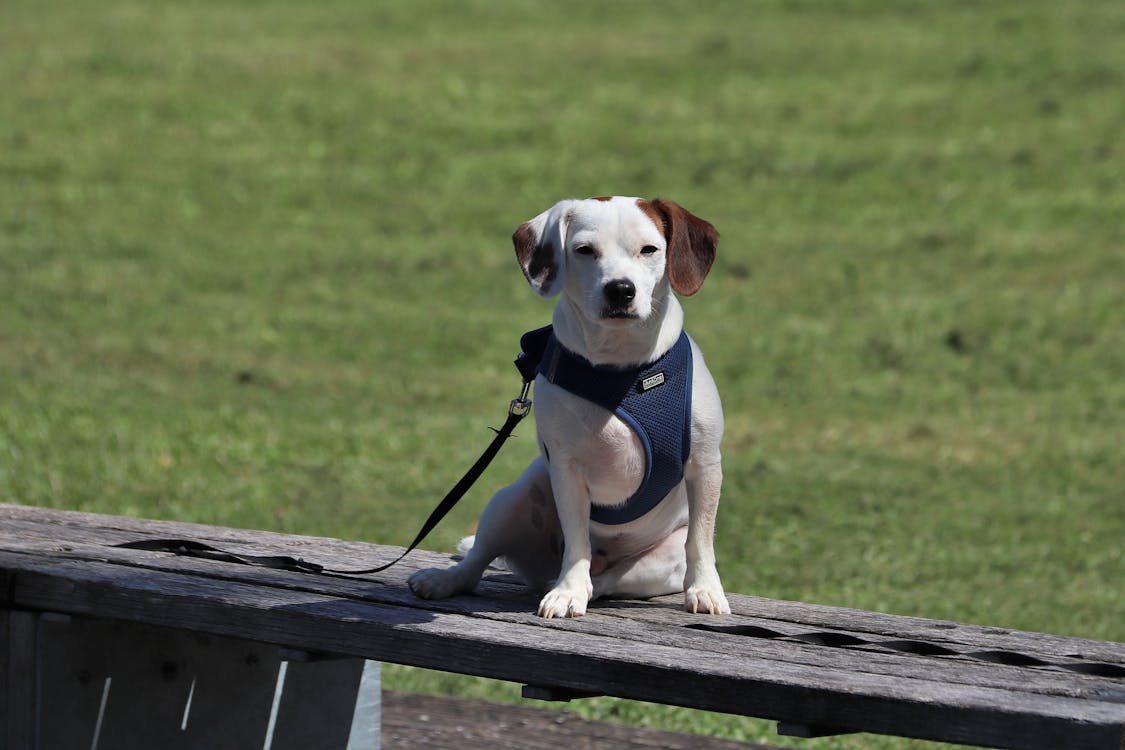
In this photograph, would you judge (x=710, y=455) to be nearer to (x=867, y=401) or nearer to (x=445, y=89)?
(x=867, y=401)

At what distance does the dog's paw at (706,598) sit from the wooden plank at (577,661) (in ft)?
1.46

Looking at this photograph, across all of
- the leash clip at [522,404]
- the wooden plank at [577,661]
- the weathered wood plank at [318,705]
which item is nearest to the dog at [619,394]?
the leash clip at [522,404]

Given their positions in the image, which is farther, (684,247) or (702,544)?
(702,544)

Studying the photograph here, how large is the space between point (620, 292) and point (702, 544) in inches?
28.0

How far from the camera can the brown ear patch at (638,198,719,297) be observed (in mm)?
3551

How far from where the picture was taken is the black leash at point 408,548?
3.92m

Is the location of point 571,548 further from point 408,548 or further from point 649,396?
point 408,548

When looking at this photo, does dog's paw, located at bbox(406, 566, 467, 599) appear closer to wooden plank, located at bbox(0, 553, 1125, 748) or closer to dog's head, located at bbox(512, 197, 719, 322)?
wooden plank, located at bbox(0, 553, 1125, 748)

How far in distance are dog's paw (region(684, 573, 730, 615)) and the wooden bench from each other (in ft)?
0.21

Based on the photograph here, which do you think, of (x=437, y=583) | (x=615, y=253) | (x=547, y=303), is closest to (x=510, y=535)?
(x=437, y=583)

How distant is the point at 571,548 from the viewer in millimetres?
3691

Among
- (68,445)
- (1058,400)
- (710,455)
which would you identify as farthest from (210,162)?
(710,455)

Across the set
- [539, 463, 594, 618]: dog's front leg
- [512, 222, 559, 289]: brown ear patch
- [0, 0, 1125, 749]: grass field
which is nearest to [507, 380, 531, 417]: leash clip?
[539, 463, 594, 618]: dog's front leg

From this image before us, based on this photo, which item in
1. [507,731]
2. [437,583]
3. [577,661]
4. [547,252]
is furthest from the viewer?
[507,731]
